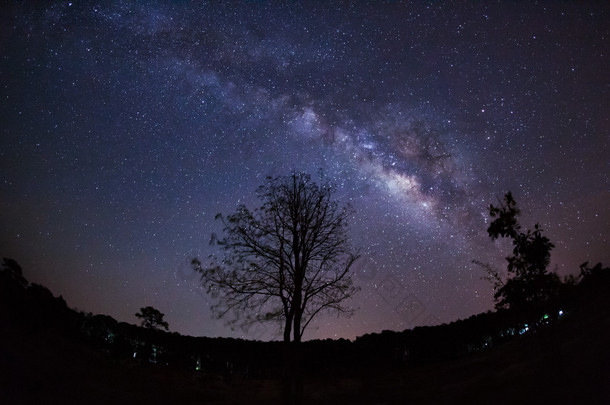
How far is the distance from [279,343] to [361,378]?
4592mm

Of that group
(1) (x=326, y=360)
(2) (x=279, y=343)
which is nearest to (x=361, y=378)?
(1) (x=326, y=360)

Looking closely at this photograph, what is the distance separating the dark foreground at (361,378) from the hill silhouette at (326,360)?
4cm

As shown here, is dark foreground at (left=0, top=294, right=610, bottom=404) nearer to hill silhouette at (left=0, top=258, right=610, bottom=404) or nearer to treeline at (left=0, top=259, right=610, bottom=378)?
hill silhouette at (left=0, top=258, right=610, bottom=404)

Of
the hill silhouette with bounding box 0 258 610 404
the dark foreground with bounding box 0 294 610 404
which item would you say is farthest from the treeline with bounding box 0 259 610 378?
the dark foreground with bounding box 0 294 610 404

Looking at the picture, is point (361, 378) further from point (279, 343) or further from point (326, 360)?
point (279, 343)

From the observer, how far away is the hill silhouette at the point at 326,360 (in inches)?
400

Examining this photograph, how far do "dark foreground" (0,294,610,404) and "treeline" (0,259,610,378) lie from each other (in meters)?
0.44

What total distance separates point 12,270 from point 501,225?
763 inches

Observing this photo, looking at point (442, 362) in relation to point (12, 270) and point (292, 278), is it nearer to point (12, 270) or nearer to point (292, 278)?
point (292, 278)

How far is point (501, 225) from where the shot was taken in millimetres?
16641

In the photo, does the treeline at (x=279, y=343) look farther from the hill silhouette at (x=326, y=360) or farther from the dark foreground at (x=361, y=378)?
the dark foreground at (x=361, y=378)

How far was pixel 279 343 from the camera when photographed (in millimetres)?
19516

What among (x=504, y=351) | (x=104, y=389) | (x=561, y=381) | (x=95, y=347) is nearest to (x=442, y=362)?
(x=504, y=351)

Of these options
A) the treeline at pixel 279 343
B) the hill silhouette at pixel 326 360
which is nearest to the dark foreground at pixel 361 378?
the hill silhouette at pixel 326 360
